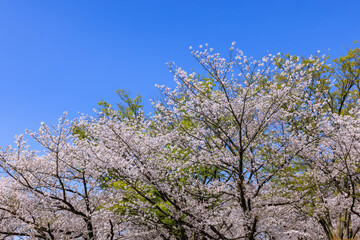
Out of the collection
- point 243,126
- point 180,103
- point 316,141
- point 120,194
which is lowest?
point 120,194

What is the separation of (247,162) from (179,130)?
2.68 meters

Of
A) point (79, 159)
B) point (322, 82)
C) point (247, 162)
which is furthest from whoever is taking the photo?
point (322, 82)

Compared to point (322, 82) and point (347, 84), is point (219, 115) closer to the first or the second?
point (322, 82)

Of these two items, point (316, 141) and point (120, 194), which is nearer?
point (316, 141)

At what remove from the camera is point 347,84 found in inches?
531

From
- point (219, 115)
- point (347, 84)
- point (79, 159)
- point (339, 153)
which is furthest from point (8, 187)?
point (347, 84)

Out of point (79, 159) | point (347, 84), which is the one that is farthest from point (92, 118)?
point (347, 84)

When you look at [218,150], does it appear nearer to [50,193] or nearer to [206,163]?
[206,163]

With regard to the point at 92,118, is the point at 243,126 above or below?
below

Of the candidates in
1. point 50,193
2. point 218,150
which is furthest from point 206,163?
point 50,193

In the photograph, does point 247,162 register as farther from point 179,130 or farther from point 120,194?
point 120,194

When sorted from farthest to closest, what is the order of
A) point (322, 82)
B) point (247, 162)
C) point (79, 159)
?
1. point (322, 82)
2. point (79, 159)
3. point (247, 162)

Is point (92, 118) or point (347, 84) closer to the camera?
point (92, 118)

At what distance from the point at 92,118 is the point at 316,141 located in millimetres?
7503
